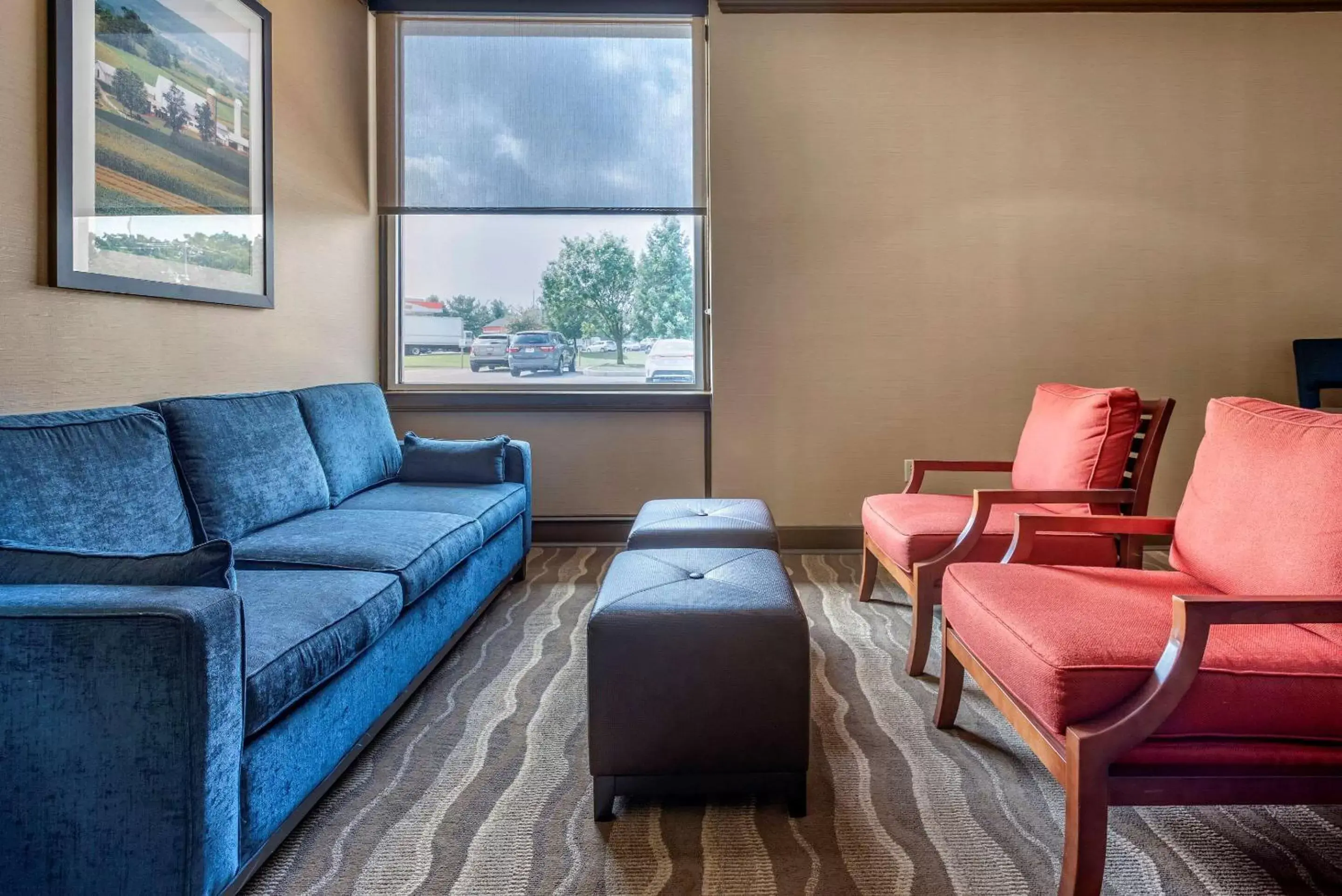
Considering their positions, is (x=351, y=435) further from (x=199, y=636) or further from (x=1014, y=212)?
(x=1014, y=212)

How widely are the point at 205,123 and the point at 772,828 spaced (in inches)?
109

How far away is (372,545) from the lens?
2154mm

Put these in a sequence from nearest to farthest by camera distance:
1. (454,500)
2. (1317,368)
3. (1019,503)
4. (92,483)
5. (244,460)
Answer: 1. (92,483)
2. (244,460)
3. (1019,503)
4. (454,500)
5. (1317,368)

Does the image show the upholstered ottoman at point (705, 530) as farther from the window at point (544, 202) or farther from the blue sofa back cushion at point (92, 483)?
the window at point (544, 202)

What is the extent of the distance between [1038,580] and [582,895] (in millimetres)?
1168

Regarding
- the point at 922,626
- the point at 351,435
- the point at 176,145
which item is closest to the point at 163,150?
the point at 176,145

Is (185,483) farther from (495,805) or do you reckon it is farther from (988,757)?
(988,757)

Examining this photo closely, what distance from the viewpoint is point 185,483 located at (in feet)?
6.90

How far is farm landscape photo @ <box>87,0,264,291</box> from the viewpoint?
84.9 inches

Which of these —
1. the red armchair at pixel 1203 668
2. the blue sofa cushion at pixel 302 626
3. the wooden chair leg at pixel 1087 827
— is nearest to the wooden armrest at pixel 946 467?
the red armchair at pixel 1203 668

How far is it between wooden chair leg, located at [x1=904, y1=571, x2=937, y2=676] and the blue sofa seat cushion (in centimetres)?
148

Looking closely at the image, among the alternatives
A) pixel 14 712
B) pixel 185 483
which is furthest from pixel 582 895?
pixel 185 483

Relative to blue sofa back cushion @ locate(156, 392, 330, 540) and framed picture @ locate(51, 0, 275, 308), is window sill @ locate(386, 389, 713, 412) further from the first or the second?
blue sofa back cushion @ locate(156, 392, 330, 540)

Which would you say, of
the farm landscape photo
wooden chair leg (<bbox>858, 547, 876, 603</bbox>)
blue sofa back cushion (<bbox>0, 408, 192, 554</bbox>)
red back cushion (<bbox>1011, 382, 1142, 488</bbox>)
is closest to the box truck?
the farm landscape photo
